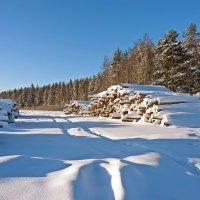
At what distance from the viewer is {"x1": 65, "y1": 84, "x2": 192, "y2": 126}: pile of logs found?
11754 millimetres

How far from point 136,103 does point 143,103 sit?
1.00 m

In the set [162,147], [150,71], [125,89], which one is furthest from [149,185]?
[150,71]

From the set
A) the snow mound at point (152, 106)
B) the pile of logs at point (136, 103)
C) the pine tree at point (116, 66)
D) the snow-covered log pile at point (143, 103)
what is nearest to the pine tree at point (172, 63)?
the pile of logs at point (136, 103)

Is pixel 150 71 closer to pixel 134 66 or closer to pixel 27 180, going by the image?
pixel 134 66

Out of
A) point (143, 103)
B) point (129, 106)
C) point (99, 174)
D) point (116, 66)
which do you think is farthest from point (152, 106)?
point (116, 66)

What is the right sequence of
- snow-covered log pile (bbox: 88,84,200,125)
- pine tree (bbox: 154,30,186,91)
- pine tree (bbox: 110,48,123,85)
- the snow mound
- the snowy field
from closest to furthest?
the snowy field, the snow mound, snow-covered log pile (bbox: 88,84,200,125), pine tree (bbox: 154,30,186,91), pine tree (bbox: 110,48,123,85)

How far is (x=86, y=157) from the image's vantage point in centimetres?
486

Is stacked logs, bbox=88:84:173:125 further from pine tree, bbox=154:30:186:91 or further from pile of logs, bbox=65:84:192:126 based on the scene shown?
pine tree, bbox=154:30:186:91

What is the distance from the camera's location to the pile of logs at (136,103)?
11.8 metres

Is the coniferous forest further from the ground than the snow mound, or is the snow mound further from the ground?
the coniferous forest

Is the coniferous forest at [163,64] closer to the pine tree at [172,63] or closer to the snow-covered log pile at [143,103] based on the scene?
the pine tree at [172,63]

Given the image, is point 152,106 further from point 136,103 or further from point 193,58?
point 193,58

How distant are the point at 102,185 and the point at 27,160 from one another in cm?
150

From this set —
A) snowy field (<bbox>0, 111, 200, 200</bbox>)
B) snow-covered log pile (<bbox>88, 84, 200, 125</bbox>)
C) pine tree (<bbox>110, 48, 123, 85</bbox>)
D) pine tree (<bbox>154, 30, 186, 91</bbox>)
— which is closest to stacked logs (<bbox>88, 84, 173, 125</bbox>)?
snow-covered log pile (<bbox>88, 84, 200, 125</bbox>)
